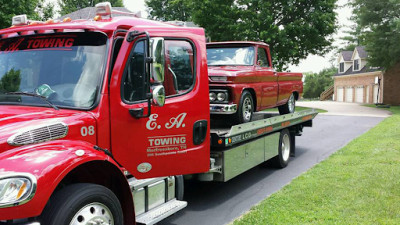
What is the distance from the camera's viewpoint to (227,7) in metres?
25.0

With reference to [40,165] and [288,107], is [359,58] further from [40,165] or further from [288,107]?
[40,165]

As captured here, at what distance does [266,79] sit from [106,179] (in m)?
5.27

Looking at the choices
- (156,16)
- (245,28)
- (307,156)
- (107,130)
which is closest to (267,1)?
(245,28)

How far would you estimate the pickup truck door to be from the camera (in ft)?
26.7

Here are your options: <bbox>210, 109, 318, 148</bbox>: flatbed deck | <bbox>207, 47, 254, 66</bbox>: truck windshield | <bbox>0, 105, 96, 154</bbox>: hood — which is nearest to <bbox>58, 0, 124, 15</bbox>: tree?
<bbox>210, 109, 318, 148</bbox>: flatbed deck

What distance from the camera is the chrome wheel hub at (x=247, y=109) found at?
24.3 ft

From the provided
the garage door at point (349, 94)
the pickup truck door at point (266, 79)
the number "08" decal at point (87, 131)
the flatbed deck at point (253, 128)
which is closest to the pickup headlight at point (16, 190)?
the number "08" decal at point (87, 131)

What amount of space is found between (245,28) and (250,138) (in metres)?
18.5

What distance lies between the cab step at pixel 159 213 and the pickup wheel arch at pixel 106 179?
288 mm

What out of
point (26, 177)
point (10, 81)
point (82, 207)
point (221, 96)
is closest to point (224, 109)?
point (221, 96)

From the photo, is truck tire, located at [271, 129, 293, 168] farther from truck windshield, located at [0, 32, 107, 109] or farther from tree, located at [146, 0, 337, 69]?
tree, located at [146, 0, 337, 69]

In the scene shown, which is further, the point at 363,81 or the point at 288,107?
the point at 363,81

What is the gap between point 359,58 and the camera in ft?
151

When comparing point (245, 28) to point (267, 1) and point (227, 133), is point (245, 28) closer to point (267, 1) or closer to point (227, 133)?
point (267, 1)
